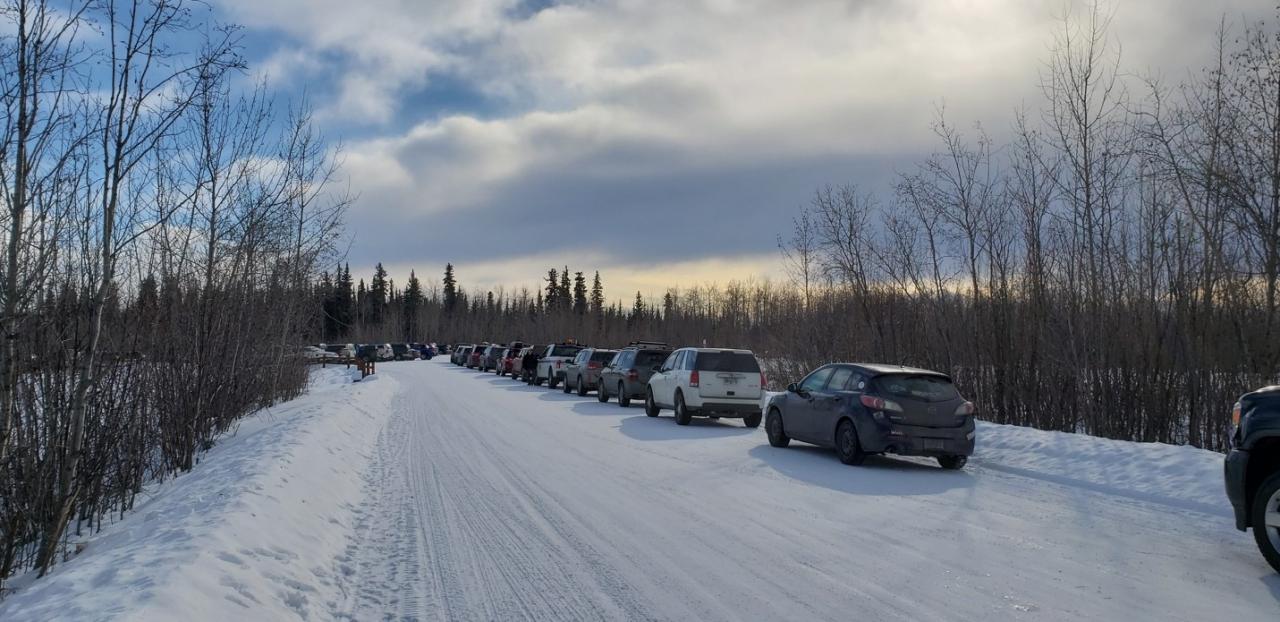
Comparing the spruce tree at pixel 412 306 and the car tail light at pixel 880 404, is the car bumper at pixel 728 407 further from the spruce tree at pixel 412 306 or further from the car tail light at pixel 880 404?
the spruce tree at pixel 412 306

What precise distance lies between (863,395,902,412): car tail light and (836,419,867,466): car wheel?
489mm

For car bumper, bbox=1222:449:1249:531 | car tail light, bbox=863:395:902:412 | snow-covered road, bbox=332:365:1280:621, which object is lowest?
snow-covered road, bbox=332:365:1280:621

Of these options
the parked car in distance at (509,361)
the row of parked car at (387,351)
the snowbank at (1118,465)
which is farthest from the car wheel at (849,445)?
the row of parked car at (387,351)

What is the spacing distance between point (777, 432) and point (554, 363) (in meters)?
22.8

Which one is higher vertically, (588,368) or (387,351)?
(387,351)

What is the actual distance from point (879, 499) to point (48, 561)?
8.44m

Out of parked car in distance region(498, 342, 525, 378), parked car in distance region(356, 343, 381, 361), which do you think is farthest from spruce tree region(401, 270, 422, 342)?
parked car in distance region(498, 342, 525, 378)

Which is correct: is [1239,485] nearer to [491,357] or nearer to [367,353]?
[367,353]

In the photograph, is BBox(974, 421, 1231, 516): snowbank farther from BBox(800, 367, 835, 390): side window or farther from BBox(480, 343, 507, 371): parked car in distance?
BBox(480, 343, 507, 371): parked car in distance

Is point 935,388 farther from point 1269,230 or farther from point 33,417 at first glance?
point 33,417

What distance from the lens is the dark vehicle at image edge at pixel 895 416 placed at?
12070 millimetres

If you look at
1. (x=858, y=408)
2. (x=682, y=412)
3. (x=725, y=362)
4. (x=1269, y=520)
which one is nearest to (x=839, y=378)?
(x=858, y=408)

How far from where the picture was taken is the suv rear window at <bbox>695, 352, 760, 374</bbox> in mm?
19672

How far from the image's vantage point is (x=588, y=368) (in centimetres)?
3122
